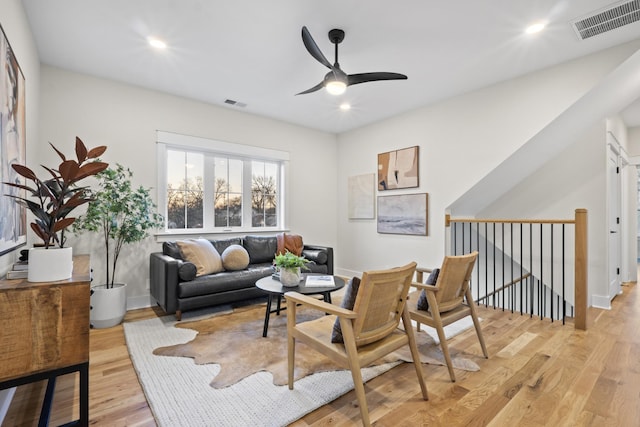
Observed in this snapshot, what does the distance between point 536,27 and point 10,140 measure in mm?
4004

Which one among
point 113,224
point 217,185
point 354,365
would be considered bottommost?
point 354,365

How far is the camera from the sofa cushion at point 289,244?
463cm

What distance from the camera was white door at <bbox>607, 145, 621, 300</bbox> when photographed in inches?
163

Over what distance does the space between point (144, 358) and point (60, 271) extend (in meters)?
1.40

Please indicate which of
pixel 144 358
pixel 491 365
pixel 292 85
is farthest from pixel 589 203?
pixel 144 358

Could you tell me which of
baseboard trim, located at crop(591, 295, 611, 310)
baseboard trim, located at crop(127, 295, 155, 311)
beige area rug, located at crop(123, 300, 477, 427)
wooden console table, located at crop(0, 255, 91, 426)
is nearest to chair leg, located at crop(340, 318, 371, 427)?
beige area rug, located at crop(123, 300, 477, 427)

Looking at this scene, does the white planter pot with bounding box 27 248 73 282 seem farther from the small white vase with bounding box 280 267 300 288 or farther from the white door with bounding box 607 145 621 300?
the white door with bounding box 607 145 621 300

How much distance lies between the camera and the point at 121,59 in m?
3.24

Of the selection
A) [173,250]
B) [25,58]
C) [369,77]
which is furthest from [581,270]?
[25,58]

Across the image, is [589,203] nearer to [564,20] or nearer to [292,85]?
[564,20]

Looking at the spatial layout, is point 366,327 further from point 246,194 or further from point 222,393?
point 246,194

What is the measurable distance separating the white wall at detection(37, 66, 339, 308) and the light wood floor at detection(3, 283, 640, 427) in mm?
1204

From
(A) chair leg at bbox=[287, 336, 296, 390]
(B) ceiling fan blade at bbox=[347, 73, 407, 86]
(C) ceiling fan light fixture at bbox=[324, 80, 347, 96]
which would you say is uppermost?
(B) ceiling fan blade at bbox=[347, 73, 407, 86]

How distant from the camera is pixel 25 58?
100.0 inches
